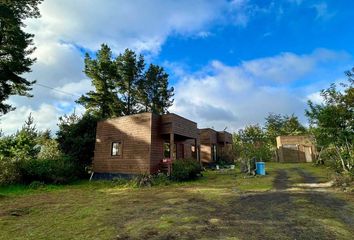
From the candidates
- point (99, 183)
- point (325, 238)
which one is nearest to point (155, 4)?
point (325, 238)

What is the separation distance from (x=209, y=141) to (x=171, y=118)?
11009 millimetres

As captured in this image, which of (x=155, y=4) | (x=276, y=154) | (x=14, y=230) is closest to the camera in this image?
(x=14, y=230)

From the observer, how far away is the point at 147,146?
15.4 meters

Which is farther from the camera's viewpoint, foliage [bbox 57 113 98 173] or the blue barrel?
foliage [bbox 57 113 98 173]

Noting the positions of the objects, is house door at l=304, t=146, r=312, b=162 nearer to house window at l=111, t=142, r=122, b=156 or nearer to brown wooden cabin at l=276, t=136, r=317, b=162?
brown wooden cabin at l=276, t=136, r=317, b=162

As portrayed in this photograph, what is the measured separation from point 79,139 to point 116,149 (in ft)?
11.6

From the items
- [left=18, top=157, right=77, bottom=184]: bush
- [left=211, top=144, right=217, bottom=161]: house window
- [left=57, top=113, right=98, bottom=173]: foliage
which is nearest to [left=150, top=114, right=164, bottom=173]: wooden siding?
[left=18, top=157, right=77, bottom=184]: bush

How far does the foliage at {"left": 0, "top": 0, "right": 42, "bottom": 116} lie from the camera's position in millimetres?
16639

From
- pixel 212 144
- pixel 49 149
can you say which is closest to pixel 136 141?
pixel 49 149

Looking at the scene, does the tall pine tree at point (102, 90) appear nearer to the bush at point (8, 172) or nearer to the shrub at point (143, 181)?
the bush at point (8, 172)

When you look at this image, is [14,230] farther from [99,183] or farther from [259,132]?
[259,132]

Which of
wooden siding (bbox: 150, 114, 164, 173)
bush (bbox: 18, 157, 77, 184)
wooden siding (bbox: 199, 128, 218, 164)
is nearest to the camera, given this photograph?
bush (bbox: 18, 157, 77, 184)

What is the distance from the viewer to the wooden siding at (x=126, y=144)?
613 inches

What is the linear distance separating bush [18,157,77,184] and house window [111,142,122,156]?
315 centimetres
